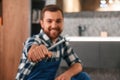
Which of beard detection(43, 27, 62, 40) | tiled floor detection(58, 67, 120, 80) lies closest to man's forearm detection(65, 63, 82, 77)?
beard detection(43, 27, 62, 40)

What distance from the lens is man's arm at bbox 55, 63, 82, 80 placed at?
1.18m

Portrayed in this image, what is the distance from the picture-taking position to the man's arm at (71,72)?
3.86ft

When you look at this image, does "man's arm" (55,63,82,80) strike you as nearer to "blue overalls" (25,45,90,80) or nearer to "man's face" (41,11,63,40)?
"blue overalls" (25,45,90,80)

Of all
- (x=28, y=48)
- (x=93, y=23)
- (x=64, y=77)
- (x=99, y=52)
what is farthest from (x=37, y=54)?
(x=93, y=23)

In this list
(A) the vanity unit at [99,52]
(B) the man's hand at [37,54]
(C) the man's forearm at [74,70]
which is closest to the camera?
(B) the man's hand at [37,54]

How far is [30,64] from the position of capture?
1.12m

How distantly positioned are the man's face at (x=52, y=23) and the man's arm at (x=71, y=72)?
0.57 ft

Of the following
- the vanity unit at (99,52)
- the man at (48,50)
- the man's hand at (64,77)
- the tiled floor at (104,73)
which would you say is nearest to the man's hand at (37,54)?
the man at (48,50)

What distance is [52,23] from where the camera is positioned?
1.16 m

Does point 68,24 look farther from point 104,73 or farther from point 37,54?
point 37,54

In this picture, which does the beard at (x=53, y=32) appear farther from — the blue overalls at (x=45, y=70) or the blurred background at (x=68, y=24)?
the blurred background at (x=68, y=24)

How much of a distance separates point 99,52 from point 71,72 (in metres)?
2.49

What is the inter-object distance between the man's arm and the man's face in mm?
173

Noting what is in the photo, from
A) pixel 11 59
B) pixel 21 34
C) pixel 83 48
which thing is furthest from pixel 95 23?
pixel 11 59
